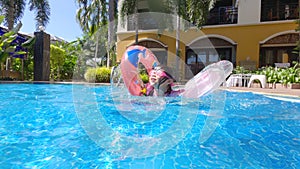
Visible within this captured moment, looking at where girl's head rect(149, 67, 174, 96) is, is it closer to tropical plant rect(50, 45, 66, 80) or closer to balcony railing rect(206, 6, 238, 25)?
tropical plant rect(50, 45, 66, 80)

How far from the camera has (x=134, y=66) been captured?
636cm

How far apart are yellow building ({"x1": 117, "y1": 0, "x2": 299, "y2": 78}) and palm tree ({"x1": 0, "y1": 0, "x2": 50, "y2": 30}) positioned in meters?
6.55

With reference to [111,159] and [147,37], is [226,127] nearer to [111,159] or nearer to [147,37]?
[111,159]

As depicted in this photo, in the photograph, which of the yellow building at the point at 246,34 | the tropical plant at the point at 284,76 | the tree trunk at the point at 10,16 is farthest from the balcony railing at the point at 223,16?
the tree trunk at the point at 10,16

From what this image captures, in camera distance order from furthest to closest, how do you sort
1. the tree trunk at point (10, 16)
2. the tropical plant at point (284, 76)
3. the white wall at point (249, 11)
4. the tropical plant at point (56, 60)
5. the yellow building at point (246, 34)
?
the white wall at point (249, 11)
the yellow building at point (246, 34)
the tree trunk at point (10, 16)
the tropical plant at point (56, 60)
the tropical plant at point (284, 76)

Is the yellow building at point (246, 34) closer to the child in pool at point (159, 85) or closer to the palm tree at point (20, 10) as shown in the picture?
the palm tree at point (20, 10)

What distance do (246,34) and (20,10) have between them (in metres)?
17.6

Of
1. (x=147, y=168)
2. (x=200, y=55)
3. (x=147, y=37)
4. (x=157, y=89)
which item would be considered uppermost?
(x=147, y=37)

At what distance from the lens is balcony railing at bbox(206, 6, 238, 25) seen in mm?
19172

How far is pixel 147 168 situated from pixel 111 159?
444mm

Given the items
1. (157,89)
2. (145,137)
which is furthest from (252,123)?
(157,89)

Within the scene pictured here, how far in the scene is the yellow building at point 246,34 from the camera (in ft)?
56.3

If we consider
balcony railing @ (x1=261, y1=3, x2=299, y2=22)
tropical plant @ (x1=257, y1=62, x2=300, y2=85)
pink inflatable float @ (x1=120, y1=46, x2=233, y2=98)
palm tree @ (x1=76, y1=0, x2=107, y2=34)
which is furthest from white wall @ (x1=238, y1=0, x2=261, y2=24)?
pink inflatable float @ (x1=120, y1=46, x2=233, y2=98)

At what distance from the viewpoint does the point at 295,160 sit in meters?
2.69
